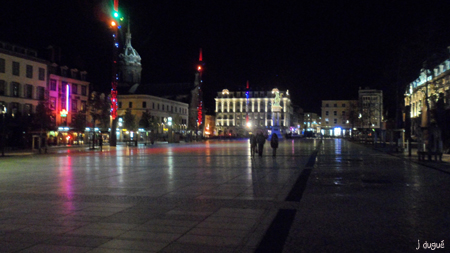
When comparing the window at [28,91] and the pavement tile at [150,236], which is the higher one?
the window at [28,91]

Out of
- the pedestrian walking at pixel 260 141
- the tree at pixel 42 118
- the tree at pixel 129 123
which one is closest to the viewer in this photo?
the pedestrian walking at pixel 260 141

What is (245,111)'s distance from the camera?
15512 centimetres

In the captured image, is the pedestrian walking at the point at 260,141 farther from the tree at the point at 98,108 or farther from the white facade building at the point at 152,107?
the white facade building at the point at 152,107

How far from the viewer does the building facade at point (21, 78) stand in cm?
4937

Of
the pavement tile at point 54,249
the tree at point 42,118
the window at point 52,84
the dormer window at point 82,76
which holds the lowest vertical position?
the pavement tile at point 54,249

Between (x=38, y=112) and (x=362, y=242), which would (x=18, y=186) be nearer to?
(x=362, y=242)

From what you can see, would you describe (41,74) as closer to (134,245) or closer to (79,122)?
(79,122)

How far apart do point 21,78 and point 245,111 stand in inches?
4251

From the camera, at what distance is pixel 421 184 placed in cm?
1364

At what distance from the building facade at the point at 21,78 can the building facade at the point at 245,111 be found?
334 ft

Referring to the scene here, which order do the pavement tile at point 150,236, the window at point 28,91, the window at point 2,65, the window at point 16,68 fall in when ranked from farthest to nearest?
the window at point 28,91 → the window at point 16,68 → the window at point 2,65 → the pavement tile at point 150,236

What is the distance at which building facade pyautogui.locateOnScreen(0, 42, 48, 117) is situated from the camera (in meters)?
49.4

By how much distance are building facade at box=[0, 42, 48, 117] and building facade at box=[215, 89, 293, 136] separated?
102 meters

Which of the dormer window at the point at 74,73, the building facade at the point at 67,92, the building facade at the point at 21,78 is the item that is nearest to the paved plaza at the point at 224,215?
the building facade at the point at 21,78
